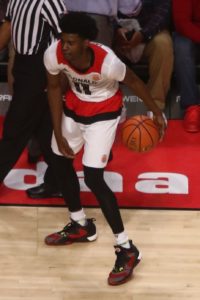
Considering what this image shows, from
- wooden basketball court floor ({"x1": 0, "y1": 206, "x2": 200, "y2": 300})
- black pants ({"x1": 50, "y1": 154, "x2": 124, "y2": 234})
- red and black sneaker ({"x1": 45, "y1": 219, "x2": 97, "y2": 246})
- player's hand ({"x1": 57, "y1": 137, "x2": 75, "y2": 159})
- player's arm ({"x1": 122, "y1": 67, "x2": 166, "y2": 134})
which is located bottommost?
wooden basketball court floor ({"x1": 0, "y1": 206, "x2": 200, "y2": 300})

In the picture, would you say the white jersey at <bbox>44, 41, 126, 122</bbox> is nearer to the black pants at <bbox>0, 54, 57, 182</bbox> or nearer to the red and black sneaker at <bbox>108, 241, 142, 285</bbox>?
the black pants at <bbox>0, 54, 57, 182</bbox>

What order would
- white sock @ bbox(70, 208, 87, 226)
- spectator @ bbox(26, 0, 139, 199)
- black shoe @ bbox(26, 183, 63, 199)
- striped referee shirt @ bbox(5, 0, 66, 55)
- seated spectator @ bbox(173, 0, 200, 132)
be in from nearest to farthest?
1. striped referee shirt @ bbox(5, 0, 66, 55)
2. white sock @ bbox(70, 208, 87, 226)
3. black shoe @ bbox(26, 183, 63, 199)
4. spectator @ bbox(26, 0, 139, 199)
5. seated spectator @ bbox(173, 0, 200, 132)

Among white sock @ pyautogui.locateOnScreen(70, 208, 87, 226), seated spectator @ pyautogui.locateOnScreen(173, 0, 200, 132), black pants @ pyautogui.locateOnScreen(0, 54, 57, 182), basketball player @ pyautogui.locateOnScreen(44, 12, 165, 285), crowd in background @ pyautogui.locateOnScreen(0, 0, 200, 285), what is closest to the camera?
basketball player @ pyautogui.locateOnScreen(44, 12, 165, 285)

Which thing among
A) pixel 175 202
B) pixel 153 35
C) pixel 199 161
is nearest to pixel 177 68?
pixel 153 35

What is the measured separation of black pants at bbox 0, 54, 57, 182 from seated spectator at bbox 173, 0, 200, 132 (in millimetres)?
1474

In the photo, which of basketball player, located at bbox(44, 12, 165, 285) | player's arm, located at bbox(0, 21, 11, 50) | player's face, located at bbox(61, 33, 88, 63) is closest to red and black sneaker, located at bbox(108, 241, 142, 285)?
basketball player, located at bbox(44, 12, 165, 285)

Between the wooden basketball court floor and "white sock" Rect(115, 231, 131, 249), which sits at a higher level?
"white sock" Rect(115, 231, 131, 249)

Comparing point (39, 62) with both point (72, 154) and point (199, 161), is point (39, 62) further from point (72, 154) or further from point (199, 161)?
point (199, 161)

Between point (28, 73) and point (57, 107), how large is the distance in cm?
63

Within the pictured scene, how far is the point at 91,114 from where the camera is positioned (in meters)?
4.42

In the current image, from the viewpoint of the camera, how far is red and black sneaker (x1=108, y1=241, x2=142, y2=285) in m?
4.48

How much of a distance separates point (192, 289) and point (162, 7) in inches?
104

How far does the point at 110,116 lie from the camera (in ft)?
14.5

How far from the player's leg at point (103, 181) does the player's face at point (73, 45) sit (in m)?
0.50
